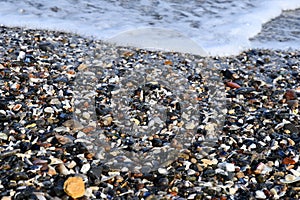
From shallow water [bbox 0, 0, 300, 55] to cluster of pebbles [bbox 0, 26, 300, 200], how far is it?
1450 millimetres

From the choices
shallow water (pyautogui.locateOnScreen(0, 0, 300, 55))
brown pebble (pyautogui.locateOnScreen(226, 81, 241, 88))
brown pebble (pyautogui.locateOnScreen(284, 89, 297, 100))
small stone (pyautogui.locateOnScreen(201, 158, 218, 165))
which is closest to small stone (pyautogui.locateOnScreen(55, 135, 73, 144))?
small stone (pyautogui.locateOnScreen(201, 158, 218, 165))

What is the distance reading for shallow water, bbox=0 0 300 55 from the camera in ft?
20.8

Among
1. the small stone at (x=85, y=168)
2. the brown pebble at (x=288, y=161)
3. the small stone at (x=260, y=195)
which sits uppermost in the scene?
the small stone at (x=85, y=168)

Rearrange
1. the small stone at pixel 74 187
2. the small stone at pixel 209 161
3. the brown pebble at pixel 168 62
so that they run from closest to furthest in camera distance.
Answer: the small stone at pixel 74 187 < the small stone at pixel 209 161 < the brown pebble at pixel 168 62

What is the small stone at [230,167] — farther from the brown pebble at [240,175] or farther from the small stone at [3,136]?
the small stone at [3,136]

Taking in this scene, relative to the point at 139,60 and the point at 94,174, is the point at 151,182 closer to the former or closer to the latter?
the point at 94,174

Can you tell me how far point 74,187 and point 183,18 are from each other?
5233 mm

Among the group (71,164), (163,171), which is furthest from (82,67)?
(163,171)

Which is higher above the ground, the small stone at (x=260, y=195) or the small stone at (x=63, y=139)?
the small stone at (x=63, y=139)

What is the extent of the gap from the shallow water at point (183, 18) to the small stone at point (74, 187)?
3.34m

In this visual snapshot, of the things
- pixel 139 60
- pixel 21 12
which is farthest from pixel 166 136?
pixel 21 12

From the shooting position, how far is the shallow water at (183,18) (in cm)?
634

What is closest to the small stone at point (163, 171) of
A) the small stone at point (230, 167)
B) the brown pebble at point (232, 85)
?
the small stone at point (230, 167)

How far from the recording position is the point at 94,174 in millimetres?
2768
